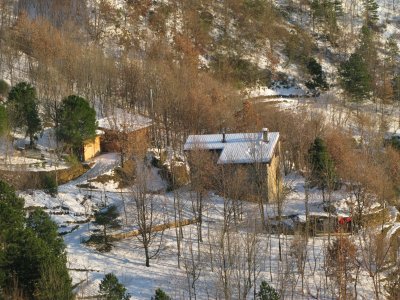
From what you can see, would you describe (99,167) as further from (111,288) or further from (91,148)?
(111,288)

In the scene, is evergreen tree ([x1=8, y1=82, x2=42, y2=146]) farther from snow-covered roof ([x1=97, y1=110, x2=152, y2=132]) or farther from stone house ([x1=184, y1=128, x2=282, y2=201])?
stone house ([x1=184, y1=128, x2=282, y2=201])

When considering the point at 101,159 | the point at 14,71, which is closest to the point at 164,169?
the point at 101,159

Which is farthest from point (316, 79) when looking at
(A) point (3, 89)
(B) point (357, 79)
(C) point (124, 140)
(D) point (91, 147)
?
(A) point (3, 89)

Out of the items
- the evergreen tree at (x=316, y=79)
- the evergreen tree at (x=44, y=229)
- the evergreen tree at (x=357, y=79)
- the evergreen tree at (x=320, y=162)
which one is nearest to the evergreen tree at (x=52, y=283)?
the evergreen tree at (x=44, y=229)

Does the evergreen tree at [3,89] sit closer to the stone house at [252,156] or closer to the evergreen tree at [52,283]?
the stone house at [252,156]

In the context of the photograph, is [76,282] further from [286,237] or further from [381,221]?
[381,221]

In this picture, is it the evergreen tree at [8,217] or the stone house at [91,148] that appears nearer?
the evergreen tree at [8,217]

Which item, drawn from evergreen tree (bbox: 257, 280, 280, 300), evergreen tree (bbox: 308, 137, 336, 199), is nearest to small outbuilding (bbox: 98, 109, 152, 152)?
evergreen tree (bbox: 308, 137, 336, 199)

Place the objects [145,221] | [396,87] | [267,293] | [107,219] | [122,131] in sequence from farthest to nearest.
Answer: [396,87], [122,131], [107,219], [145,221], [267,293]
